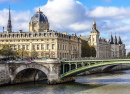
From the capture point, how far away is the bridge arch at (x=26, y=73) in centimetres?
6297

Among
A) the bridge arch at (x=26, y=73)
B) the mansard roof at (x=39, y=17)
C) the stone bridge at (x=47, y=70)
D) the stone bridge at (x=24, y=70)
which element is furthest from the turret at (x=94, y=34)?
the stone bridge at (x=24, y=70)

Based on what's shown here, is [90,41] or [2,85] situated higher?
[90,41]

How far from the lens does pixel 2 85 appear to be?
60.7 metres

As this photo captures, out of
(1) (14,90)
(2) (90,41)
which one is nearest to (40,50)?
(1) (14,90)

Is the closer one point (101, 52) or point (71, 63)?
A: point (71, 63)

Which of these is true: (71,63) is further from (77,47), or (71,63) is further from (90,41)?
(90,41)

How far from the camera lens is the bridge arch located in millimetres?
62975

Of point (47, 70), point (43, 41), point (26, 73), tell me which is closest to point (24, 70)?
point (26, 73)

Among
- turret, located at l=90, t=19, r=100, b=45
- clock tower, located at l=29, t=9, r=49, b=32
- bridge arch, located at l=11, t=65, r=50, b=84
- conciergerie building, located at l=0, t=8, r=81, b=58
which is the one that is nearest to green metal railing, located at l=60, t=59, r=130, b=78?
bridge arch, located at l=11, t=65, r=50, b=84

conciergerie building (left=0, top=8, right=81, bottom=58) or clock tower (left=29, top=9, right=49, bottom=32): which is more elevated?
clock tower (left=29, top=9, right=49, bottom=32)

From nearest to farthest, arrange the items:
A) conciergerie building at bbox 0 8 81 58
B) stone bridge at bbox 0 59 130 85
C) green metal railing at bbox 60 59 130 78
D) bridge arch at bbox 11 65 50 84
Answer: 1. green metal railing at bbox 60 59 130 78
2. stone bridge at bbox 0 59 130 85
3. bridge arch at bbox 11 65 50 84
4. conciergerie building at bbox 0 8 81 58

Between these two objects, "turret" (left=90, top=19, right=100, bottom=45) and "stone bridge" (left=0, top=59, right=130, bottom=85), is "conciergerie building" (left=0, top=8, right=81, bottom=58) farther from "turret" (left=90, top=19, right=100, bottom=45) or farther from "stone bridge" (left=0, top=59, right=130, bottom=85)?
"turret" (left=90, top=19, right=100, bottom=45)

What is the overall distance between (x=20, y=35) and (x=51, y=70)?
147ft

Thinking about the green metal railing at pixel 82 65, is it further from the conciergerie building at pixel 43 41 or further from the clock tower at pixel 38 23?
the clock tower at pixel 38 23
